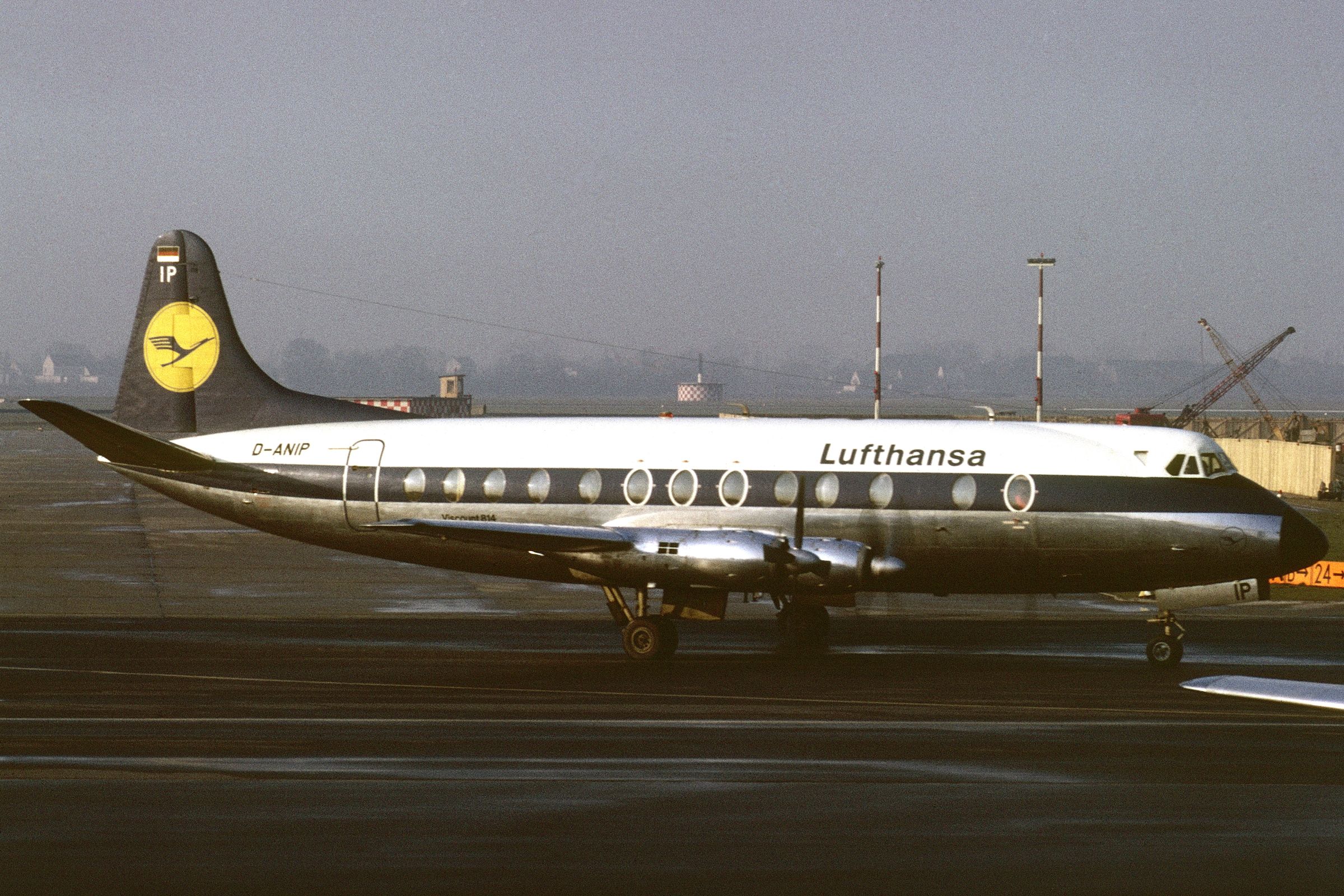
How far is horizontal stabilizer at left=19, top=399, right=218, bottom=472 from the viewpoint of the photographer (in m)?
23.5

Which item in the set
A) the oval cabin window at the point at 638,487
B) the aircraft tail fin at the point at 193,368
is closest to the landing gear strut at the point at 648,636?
the oval cabin window at the point at 638,487

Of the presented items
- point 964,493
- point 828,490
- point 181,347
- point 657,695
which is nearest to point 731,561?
point 828,490

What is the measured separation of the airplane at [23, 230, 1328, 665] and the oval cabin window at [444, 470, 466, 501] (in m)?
0.04

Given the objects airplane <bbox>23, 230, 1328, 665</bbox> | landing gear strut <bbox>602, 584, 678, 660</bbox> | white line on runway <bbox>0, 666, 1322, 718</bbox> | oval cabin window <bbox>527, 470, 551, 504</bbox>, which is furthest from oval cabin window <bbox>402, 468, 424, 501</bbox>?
white line on runway <bbox>0, 666, 1322, 718</bbox>

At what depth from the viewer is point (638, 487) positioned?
76.1 ft

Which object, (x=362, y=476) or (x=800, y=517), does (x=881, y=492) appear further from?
(x=362, y=476)

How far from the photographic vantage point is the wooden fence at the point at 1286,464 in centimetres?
6425

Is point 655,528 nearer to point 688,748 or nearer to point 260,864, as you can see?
point 688,748

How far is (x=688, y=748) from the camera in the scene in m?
15.9

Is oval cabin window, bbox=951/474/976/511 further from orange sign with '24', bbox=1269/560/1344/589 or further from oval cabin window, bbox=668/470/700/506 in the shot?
orange sign with '24', bbox=1269/560/1344/589

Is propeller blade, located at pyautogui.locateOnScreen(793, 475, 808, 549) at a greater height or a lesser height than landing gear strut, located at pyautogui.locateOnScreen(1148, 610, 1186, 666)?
greater

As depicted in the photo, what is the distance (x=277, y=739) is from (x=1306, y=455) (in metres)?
58.7

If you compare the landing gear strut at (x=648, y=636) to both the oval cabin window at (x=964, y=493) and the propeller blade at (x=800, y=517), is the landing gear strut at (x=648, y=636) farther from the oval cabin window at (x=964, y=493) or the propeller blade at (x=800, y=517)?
the oval cabin window at (x=964, y=493)

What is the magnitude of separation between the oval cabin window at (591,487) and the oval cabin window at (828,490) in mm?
3481
